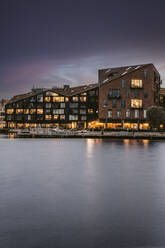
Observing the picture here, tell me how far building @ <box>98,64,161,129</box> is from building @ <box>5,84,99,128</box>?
54.2 ft

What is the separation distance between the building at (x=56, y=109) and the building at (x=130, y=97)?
16.5 m

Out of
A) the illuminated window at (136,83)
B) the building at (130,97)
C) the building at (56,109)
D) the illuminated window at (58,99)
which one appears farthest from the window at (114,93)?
the illuminated window at (58,99)

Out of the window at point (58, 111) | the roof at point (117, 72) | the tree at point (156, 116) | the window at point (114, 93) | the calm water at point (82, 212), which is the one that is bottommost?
the calm water at point (82, 212)

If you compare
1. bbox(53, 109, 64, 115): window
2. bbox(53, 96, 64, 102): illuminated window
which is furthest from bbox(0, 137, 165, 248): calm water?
bbox(53, 96, 64, 102): illuminated window

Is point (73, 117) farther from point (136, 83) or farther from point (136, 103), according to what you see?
point (136, 83)

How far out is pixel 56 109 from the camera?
104m

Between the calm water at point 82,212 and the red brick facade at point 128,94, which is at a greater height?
the red brick facade at point 128,94

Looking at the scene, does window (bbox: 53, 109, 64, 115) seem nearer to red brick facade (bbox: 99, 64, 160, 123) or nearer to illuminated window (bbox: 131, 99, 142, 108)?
red brick facade (bbox: 99, 64, 160, 123)

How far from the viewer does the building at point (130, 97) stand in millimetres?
80625

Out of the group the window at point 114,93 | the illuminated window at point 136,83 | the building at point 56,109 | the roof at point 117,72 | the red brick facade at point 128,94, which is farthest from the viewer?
the building at point 56,109

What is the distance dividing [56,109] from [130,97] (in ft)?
118

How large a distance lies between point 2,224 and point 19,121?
103 m

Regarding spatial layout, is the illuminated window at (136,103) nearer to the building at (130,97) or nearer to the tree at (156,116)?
the building at (130,97)

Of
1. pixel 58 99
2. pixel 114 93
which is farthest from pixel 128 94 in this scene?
pixel 58 99
